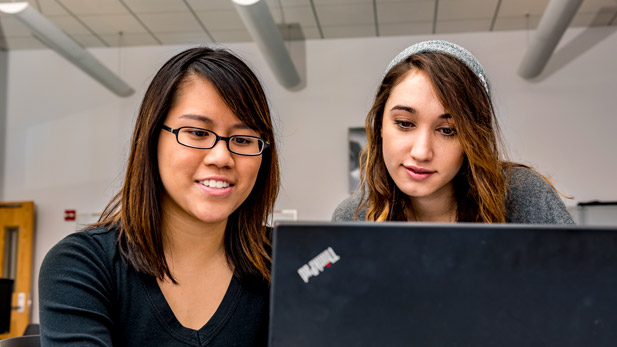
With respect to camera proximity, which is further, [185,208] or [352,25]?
[352,25]

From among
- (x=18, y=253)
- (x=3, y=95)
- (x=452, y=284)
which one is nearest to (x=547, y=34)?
(x=452, y=284)

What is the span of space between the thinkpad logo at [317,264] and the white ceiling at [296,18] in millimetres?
4439

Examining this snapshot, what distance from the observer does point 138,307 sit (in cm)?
96

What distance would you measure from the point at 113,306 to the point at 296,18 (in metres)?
4.42

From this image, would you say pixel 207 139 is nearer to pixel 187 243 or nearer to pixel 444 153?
pixel 187 243

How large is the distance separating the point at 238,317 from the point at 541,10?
187 inches

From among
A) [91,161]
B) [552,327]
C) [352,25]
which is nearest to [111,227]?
[552,327]

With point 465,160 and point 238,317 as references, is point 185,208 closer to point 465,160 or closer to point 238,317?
point 238,317

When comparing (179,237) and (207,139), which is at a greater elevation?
(207,139)

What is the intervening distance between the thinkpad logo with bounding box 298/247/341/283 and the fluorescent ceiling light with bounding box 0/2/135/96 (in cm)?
409

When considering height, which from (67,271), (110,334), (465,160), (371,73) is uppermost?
(371,73)

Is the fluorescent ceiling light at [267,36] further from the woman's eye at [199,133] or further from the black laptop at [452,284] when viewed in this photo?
the black laptop at [452,284]

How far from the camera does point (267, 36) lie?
4.27m

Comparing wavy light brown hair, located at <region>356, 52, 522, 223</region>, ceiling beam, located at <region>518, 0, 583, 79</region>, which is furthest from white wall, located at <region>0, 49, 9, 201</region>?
wavy light brown hair, located at <region>356, 52, 522, 223</region>
